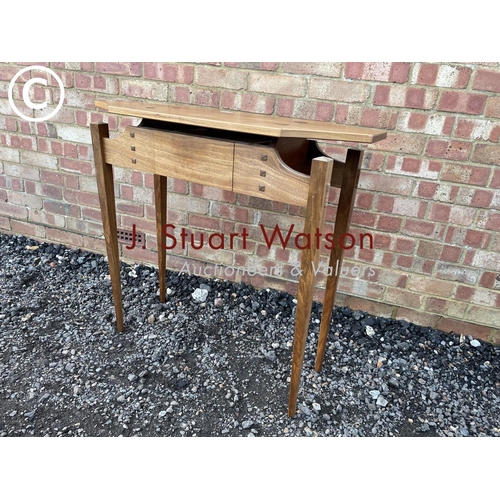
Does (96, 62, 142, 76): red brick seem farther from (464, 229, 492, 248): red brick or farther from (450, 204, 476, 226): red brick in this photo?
(464, 229, 492, 248): red brick

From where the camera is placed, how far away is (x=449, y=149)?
66.6 inches

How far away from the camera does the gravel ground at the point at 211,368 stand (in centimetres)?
145

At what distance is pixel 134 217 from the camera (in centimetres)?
231

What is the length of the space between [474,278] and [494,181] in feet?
1.51

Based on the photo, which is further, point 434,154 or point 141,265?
point 141,265

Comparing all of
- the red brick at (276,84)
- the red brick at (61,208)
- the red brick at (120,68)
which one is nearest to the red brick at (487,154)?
the red brick at (276,84)

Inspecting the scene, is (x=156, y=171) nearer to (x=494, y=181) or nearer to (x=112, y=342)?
(x=112, y=342)

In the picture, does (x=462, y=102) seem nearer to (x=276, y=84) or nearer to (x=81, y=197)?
(x=276, y=84)

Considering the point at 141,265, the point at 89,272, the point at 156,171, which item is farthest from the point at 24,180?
the point at 156,171

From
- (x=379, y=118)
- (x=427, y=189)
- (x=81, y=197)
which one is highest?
(x=379, y=118)

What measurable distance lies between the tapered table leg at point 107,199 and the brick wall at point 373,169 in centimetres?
55

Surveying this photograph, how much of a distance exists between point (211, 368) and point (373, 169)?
3.72 feet

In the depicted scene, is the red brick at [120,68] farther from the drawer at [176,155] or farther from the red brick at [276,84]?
the drawer at [176,155]

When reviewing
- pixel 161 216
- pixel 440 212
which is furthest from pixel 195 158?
pixel 440 212
